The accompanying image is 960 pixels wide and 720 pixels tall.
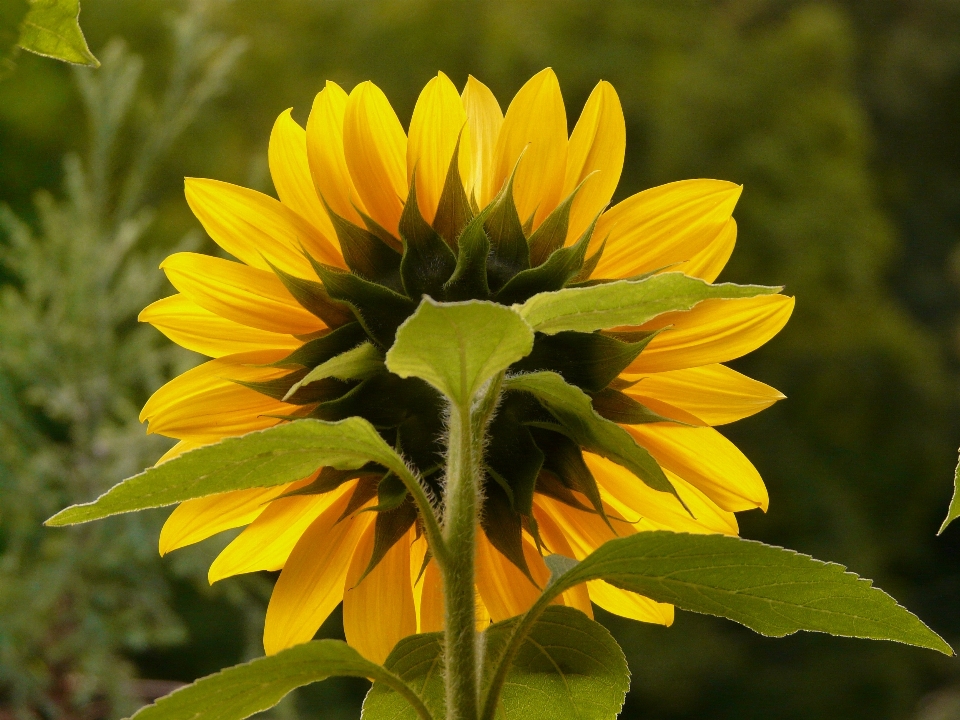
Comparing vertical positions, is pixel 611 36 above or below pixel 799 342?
above

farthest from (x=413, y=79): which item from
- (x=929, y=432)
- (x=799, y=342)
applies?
(x=929, y=432)

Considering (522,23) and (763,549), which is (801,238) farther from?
(763,549)

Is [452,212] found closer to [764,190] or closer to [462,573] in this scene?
[462,573]

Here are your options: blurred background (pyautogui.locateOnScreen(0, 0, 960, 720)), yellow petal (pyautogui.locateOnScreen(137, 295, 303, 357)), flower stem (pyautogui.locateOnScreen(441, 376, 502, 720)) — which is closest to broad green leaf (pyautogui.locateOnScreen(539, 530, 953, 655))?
flower stem (pyautogui.locateOnScreen(441, 376, 502, 720))

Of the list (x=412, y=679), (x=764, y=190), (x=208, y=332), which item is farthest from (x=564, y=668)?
(x=764, y=190)

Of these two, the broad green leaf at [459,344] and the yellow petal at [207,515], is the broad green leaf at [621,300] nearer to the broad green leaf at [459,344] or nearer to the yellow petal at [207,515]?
the broad green leaf at [459,344]

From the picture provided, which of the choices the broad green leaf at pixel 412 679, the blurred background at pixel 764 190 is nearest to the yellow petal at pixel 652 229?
the broad green leaf at pixel 412 679
